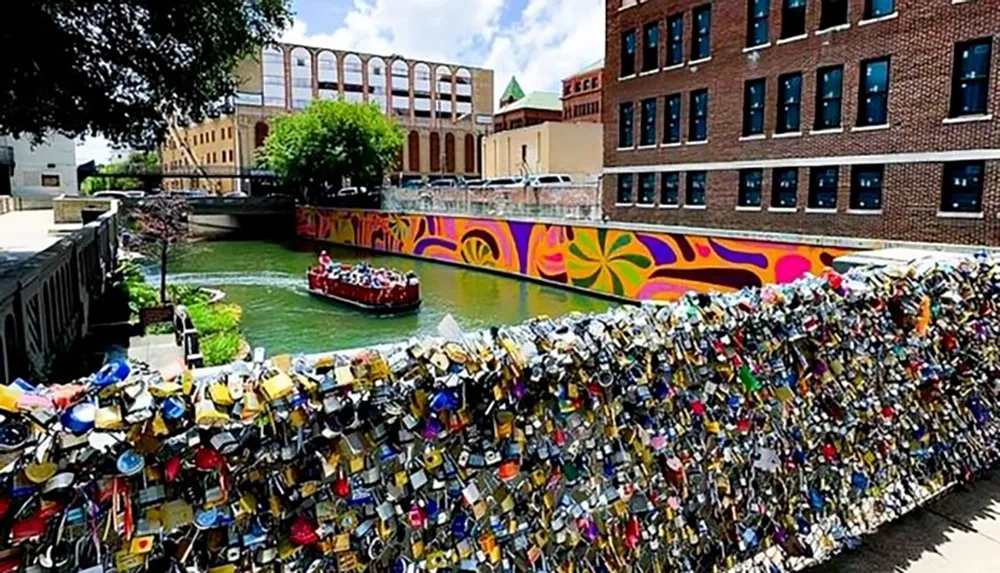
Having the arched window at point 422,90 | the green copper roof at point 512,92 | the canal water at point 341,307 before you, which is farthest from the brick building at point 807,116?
the green copper roof at point 512,92

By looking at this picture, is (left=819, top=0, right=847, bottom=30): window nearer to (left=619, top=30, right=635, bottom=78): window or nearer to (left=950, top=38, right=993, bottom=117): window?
→ (left=950, top=38, right=993, bottom=117): window

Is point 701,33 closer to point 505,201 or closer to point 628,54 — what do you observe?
point 628,54

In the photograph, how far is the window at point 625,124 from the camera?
25.4 meters

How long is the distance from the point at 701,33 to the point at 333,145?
1127 inches

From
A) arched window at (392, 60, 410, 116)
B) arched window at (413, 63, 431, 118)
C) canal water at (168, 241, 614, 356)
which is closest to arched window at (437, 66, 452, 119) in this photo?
arched window at (413, 63, 431, 118)

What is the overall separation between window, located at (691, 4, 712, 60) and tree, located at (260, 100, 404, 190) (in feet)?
91.1

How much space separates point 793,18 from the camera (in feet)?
63.7

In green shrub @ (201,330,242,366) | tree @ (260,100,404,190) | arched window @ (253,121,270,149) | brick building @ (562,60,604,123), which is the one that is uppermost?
brick building @ (562,60,604,123)

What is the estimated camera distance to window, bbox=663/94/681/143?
23406 millimetres

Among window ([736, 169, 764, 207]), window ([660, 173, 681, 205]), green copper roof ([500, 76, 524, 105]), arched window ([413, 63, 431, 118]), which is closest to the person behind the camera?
window ([736, 169, 764, 207])

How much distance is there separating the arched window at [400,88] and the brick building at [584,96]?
1798 centimetres

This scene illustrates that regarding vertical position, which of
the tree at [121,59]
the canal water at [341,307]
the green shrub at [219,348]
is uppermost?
the tree at [121,59]

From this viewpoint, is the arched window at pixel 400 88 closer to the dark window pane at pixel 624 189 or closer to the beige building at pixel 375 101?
the beige building at pixel 375 101

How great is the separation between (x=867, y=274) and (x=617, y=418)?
6.72ft
